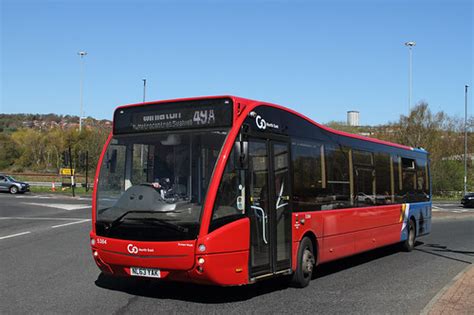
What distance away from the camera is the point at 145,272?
283 inches

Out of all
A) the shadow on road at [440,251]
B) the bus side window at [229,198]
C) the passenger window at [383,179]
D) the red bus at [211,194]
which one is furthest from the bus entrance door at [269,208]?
the shadow on road at [440,251]

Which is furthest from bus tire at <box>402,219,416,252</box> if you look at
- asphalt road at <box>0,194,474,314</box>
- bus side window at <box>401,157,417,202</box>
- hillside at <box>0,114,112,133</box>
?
hillside at <box>0,114,112,133</box>

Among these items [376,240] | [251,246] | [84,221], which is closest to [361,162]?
[376,240]

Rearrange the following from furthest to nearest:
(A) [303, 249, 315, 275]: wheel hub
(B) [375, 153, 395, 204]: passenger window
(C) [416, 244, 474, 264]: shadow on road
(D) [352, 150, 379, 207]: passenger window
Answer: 1. (C) [416, 244, 474, 264]: shadow on road
2. (B) [375, 153, 395, 204]: passenger window
3. (D) [352, 150, 379, 207]: passenger window
4. (A) [303, 249, 315, 275]: wheel hub

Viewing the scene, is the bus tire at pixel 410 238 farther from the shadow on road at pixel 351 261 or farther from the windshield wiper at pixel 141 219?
the windshield wiper at pixel 141 219

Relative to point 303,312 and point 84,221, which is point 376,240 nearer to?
point 303,312

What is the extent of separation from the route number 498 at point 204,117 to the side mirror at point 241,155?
1.75 ft

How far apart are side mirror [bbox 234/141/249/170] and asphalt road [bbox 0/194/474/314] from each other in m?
1.93

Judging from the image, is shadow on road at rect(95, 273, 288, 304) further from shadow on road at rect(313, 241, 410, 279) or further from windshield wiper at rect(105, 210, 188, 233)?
shadow on road at rect(313, 241, 410, 279)

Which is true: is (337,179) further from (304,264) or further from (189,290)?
(189,290)

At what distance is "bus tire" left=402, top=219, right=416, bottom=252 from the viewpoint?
14.0m

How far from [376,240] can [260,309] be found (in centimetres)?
570

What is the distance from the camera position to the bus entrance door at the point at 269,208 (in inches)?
294

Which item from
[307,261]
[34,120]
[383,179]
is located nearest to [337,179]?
[307,261]
